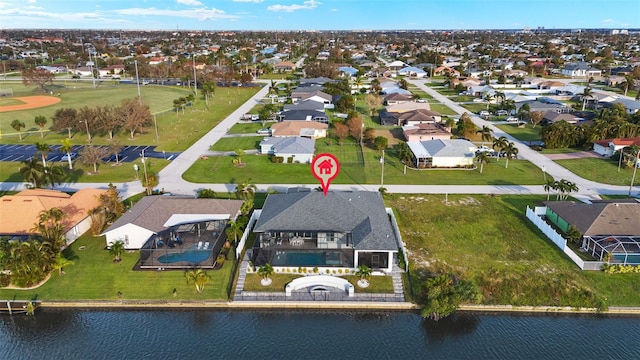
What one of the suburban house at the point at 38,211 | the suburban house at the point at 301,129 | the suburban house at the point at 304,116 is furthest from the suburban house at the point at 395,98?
the suburban house at the point at 38,211

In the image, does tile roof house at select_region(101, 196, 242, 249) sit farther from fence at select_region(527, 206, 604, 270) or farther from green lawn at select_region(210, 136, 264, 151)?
fence at select_region(527, 206, 604, 270)

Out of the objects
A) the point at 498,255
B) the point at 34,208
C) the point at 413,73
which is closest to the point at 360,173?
the point at 498,255

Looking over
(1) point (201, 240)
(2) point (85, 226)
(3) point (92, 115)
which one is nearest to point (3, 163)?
(3) point (92, 115)

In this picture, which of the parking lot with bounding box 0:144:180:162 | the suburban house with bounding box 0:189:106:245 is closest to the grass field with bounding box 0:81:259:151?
the parking lot with bounding box 0:144:180:162

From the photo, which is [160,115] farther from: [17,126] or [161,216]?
[161,216]

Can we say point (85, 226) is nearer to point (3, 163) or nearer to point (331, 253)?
point (331, 253)
